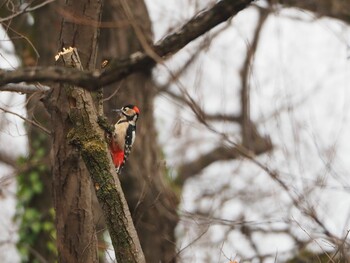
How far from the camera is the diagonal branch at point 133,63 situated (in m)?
3.28

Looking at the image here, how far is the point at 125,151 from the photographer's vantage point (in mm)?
8117

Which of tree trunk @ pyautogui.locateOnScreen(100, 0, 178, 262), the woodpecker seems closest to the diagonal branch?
the woodpecker

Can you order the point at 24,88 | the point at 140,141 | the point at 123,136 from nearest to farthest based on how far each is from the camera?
the point at 24,88 → the point at 123,136 → the point at 140,141

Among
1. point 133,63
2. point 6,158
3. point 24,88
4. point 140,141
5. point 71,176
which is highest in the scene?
point 6,158

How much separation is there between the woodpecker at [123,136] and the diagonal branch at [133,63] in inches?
168

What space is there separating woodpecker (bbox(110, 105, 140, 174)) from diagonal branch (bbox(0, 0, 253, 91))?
4256 millimetres

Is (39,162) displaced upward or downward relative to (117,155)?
upward

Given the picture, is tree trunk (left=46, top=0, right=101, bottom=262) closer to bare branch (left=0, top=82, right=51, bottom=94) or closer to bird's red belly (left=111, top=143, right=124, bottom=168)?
bare branch (left=0, top=82, right=51, bottom=94)

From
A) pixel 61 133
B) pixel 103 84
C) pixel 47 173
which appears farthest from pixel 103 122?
pixel 47 173

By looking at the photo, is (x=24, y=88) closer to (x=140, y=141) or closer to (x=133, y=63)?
(x=133, y=63)

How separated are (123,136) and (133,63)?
4.91m

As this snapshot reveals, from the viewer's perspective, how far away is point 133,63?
10.7 ft

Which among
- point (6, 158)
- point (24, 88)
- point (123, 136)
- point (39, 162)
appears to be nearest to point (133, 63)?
point (24, 88)

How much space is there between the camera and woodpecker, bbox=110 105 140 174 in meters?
7.90
